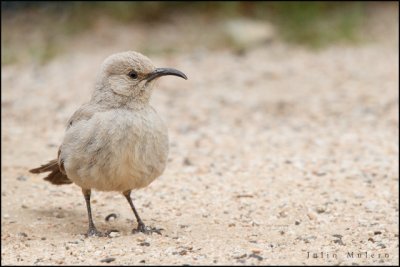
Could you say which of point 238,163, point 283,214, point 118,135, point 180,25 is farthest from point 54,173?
point 180,25

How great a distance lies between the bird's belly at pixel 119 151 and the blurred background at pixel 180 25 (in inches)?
272

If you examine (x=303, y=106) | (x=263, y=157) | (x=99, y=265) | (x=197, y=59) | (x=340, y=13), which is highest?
(x=340, y=13)

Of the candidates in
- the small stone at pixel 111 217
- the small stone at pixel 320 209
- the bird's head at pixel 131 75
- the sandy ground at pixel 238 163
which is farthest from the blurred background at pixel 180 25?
the bird's head at pixel 131 75

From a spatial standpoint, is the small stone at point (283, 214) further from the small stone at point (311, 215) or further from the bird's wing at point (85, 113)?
the bird's wing at point (85, 113)

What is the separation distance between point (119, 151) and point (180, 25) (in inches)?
324

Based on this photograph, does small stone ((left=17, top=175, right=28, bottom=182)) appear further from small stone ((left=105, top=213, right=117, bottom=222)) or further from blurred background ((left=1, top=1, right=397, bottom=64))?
blurred background ((left=1, top=1, right=397, bottom=64))

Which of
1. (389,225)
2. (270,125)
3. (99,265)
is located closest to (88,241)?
(99,265)

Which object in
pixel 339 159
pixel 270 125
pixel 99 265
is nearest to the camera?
pixel 99 265

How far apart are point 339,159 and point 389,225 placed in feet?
6.72

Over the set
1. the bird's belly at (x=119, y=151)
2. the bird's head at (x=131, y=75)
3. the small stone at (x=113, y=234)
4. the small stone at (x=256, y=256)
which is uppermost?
the bird's head at (x=131, y=75)

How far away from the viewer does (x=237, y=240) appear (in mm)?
5793

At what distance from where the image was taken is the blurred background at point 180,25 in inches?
505

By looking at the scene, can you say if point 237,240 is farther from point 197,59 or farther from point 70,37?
point 70,37

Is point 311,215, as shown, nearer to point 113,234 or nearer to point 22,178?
point 113,234
